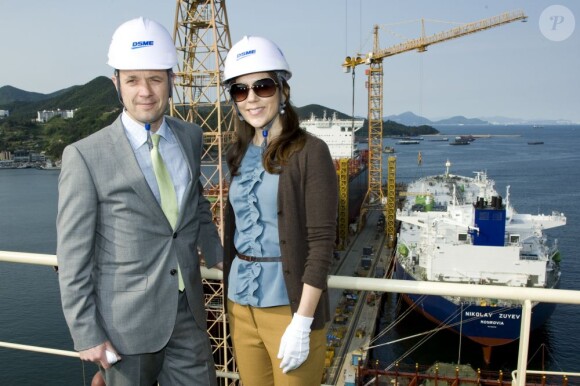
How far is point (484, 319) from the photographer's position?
1652 centimetres

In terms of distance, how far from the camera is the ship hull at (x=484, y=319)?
53.3 ft

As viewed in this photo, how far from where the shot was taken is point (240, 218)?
6.40 feet

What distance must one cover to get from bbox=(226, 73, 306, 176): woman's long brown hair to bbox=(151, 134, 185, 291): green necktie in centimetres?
27

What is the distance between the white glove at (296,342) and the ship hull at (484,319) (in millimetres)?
15988

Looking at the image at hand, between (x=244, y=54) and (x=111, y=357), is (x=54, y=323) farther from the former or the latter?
(x=244, y=54)

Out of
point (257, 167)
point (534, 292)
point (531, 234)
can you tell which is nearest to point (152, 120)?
point (257, 167)

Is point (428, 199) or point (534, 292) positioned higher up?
point (534, 292)

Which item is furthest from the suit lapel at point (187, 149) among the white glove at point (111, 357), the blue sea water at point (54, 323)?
the blue sea water at point (54, 323)

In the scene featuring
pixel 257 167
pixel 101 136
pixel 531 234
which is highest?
pixel 101 136

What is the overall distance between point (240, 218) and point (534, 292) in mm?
1321

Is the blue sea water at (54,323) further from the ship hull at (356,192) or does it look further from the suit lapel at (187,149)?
the ship hull at (356,192)

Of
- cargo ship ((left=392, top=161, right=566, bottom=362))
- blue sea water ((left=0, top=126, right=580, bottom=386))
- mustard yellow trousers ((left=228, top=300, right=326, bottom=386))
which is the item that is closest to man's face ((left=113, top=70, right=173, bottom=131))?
mustard yellow trousers ((left=228, top=300, right=326, bottom=386))

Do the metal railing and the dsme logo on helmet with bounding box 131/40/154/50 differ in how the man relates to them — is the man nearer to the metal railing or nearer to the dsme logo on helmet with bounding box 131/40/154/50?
the dsme logo on helmet with bounding box 131/40/154/50

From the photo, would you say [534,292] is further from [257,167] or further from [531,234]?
[531,234]
